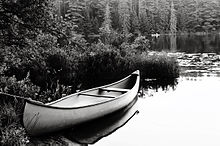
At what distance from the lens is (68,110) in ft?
24.8

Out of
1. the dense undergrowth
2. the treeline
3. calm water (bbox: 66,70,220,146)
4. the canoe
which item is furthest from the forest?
the treeline

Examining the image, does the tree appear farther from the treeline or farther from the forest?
the treeline

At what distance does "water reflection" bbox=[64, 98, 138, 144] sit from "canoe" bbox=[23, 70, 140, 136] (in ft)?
0.66

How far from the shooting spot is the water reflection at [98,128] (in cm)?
790

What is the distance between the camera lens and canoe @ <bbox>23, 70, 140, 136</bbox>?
22.3 ft

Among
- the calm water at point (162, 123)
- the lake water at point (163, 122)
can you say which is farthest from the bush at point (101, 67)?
the calm water at point (162, 123)

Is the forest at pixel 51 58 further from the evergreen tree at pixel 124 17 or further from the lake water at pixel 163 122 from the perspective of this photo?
the evergreen tree at pixel 124 17

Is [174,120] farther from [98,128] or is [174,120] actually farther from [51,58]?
[51,58]

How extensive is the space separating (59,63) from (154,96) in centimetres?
453

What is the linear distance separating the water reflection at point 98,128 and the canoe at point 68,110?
0.66 ft

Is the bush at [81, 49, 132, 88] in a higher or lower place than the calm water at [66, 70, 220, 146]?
higher

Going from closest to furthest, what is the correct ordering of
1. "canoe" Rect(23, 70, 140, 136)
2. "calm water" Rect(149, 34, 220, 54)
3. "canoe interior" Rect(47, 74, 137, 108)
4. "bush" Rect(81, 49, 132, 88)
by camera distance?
"canoe" Rect(23, 70, 140, 136)
"canoe interior" Rect(47, 74, 137, 108)
"bush" Rect(81, 49, 132, 88)
"calm water" Rect(149, 34, 220, 54)

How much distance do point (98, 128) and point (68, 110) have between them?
142 cm

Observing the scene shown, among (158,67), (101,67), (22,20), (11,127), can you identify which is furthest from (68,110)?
(158,67)
